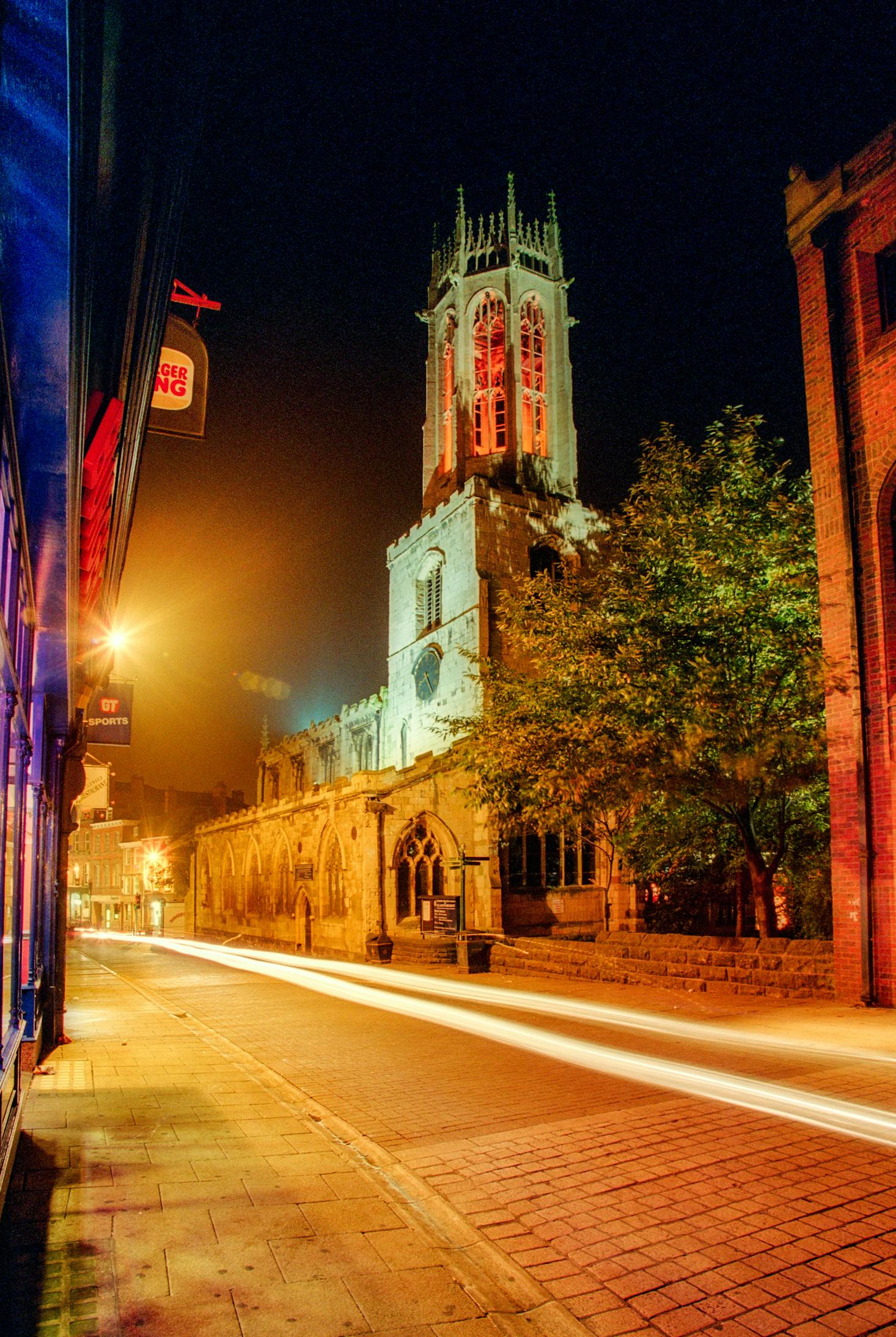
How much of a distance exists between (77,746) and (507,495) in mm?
29816

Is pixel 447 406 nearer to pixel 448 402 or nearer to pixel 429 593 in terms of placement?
pixel 448 402

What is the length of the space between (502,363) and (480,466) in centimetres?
594

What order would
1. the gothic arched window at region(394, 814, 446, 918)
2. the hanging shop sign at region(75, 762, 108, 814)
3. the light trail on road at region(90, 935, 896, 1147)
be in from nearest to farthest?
the light trail on road at region(90, 935, 896, 1147), the gothic arched window at region(394, 814, 446, 918), the hanging shop sign at region(75, 762, 108, 814)

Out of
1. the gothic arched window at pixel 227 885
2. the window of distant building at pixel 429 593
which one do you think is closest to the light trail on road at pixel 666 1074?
the gothic arched window at pixel 227 885

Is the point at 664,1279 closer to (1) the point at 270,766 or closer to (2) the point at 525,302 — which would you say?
(2) the point at 525,302

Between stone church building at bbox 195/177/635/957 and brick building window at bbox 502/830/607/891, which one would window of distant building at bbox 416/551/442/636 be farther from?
brick building window at bbox 502/830/607/891

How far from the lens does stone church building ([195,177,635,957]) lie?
2475 centimetres

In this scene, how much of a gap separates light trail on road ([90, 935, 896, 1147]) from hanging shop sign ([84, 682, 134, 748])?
5924 mm

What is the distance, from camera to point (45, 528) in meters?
4.71

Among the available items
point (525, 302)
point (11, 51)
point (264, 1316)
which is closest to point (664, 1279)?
point (264, 1316)

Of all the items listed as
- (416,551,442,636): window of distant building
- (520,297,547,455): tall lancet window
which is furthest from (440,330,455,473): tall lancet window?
(416,551,442,636): window of distant building

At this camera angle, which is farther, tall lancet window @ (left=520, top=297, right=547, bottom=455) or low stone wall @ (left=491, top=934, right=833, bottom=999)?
tall lancet window @ (left=520, top=297, right=547, bottom=455)

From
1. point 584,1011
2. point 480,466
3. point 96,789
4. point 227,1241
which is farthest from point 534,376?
point 227,1241

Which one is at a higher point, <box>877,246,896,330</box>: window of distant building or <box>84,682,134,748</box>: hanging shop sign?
<box>877,246,896,330</box>: window of distant building
